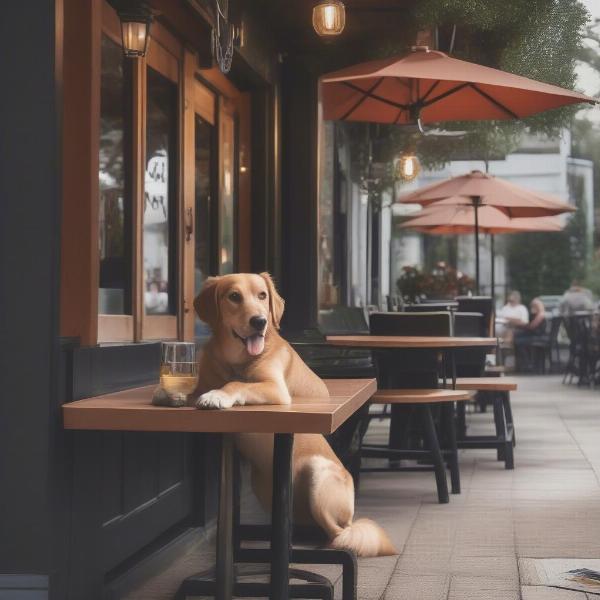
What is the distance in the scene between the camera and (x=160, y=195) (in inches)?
199

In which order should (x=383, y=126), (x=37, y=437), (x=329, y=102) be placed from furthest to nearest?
(x=383, y=126)
(x=329, y=102)
(x=37, y=437)

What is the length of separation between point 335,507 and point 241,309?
0.81 m

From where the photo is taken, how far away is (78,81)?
3.61 meters

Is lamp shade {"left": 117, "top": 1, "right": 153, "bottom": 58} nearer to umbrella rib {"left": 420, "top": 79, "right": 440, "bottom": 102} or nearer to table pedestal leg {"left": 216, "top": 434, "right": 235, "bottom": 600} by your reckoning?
table pedestal leg {"left": 216, "top": 434, "right": 235, "bottom": 600}

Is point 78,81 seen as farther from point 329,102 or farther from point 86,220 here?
point 329,102

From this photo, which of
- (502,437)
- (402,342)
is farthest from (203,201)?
(502,437)

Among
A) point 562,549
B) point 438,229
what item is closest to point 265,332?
point 562,549

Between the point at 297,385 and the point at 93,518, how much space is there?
2.37 feet

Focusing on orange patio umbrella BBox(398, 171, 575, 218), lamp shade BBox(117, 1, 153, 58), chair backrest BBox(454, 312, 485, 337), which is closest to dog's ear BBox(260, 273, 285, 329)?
lamp shade BBox(117, 1, 153, 58)

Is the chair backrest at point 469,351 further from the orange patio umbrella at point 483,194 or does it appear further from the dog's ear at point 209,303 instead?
the dog's ear at point 209,303

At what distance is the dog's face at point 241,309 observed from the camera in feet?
10.5

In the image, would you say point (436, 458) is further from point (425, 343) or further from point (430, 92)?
point (430, 92)

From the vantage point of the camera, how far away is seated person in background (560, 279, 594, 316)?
1797cm

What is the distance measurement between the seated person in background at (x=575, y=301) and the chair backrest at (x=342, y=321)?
30.1 ft
